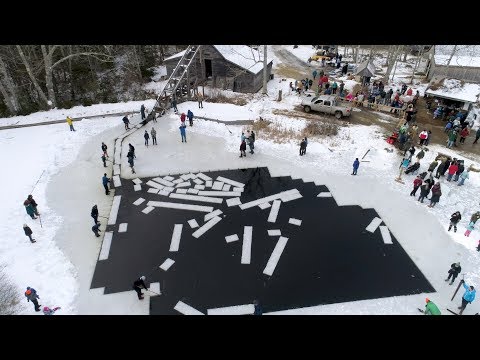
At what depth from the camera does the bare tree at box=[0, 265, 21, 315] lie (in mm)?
12143

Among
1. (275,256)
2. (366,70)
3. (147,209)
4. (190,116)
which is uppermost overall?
(366,70)

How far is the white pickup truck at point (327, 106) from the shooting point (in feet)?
86.3

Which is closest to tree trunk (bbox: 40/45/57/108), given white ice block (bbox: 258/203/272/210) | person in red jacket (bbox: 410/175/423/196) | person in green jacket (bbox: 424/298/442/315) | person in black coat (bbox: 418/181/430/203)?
white ice block (bbox: 258/203/272/210)

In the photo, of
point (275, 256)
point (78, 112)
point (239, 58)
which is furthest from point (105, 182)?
point (239, 58)

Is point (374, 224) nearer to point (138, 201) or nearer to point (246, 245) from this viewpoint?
point (246, 245)

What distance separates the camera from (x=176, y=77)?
31.4 meters

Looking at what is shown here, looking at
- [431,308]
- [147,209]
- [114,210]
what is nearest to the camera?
[431,308]

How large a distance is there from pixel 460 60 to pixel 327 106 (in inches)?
635

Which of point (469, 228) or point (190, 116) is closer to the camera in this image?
point (469, 228)

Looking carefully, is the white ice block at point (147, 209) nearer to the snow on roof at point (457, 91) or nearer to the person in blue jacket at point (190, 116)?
the person in blue jacket at point (190, 116)

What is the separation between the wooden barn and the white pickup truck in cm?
668

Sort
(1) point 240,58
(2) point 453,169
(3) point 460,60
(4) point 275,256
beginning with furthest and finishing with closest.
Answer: (1) point 240,58, (3) point 460,60, (2) point 453,169, (4) point 275,256

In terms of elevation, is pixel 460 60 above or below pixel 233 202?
above
